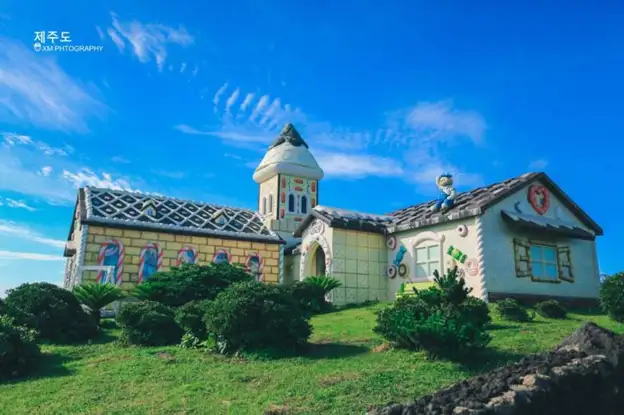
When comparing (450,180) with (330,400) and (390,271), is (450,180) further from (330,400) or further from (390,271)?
(330,400)

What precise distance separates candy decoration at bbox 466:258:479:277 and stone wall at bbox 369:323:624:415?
35.2 feet

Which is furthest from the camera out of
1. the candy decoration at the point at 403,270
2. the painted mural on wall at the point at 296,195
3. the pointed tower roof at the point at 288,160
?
the pointed tower roof at the point at 288,160

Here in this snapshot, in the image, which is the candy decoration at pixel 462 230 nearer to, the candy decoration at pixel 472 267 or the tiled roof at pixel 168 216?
the candy decoration at pixel 472 267

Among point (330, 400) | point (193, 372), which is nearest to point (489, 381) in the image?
point (330, 400)

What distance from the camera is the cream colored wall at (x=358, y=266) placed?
2209 cm

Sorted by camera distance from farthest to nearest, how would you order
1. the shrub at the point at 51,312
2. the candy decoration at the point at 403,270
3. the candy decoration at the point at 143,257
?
the candy decoration at the point at 143,257 < the candy decoration at the point at 403,270 < the shrub at the point at 51,312

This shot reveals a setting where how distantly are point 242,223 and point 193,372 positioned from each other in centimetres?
1716

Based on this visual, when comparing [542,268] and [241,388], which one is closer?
[241,388]

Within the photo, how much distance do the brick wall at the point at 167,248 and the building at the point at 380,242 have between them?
4 centimetres

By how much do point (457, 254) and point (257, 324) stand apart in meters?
10.8

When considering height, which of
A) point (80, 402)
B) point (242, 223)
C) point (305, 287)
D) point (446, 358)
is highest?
point (242, 223)

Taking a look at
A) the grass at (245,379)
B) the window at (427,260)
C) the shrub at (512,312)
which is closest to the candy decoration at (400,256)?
the window at (427,260)

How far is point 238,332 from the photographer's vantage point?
1134 cm

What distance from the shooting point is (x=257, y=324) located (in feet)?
37.3
